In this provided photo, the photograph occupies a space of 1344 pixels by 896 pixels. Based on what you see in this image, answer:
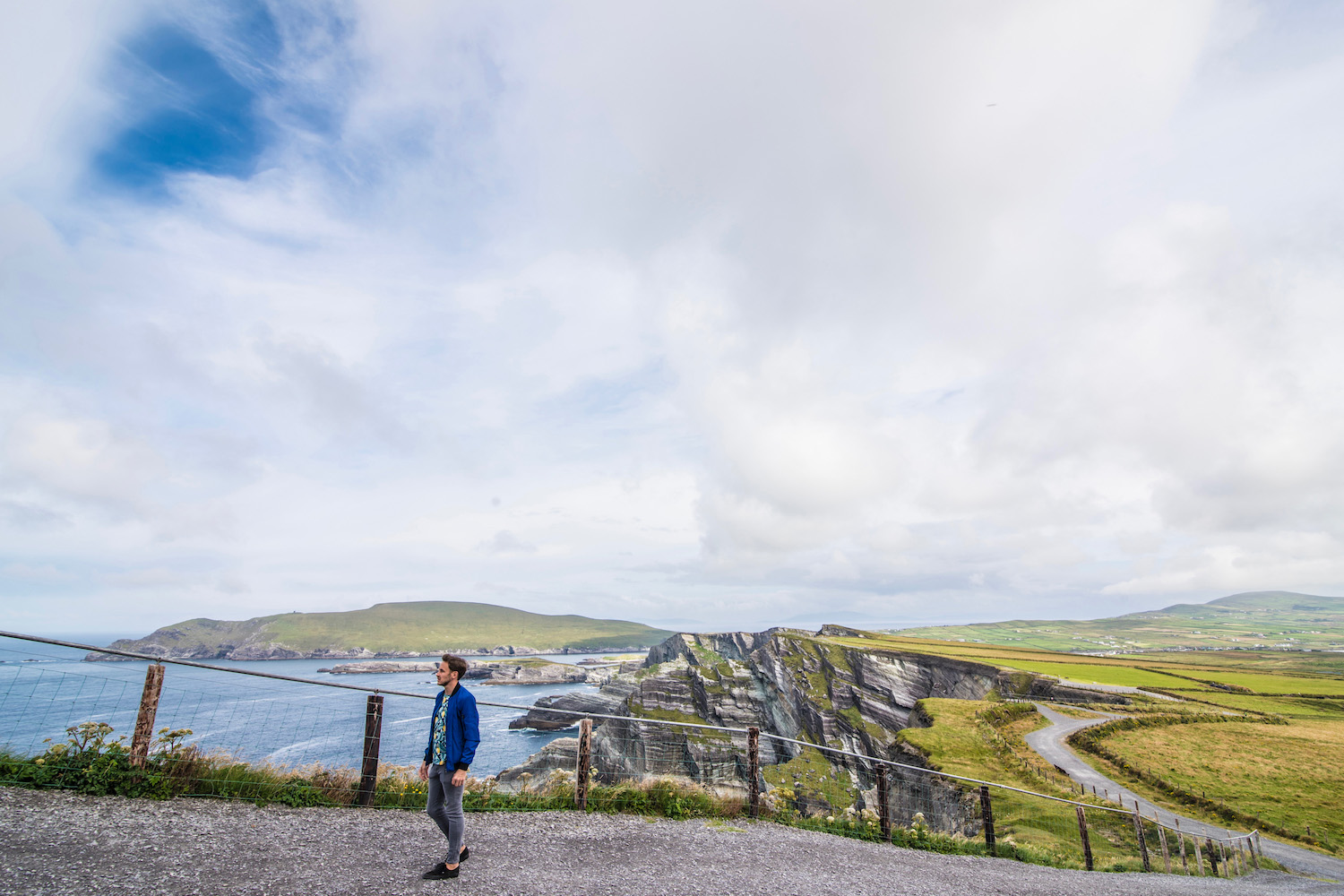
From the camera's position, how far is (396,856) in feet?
26.2

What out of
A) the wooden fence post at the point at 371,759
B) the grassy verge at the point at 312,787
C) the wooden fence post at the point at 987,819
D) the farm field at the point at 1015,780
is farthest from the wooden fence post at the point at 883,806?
the wooden fence post at the point at 371,759

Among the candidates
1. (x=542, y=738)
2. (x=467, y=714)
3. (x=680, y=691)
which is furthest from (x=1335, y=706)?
(x=542, y=738)

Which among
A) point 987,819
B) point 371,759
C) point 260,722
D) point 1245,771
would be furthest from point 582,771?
point 260,722

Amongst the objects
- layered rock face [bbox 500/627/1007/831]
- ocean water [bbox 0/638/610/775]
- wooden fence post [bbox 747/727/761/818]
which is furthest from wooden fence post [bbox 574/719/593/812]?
layered rock face [bbox 500/627/1007/831]

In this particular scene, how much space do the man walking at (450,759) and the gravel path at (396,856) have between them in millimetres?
342

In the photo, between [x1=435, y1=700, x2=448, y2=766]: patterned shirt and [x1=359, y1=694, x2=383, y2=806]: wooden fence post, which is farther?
[x1=359, y1=694, x2=383, y2=806]: wooden fence post

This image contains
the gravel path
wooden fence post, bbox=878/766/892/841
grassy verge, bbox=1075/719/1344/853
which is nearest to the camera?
the gravel path

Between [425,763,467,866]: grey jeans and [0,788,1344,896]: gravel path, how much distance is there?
1.38 feet

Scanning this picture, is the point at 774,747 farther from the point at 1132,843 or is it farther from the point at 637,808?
the point at 637,808

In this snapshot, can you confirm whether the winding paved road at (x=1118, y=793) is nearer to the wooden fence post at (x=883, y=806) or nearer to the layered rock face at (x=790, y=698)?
the layered rock face at (x=790, y=698)

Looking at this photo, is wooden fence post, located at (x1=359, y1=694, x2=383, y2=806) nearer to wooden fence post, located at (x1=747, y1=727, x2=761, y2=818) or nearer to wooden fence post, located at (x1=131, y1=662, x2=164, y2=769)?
wooden fence post, located at (x1=131, y1=662, x2=164, y2=769)

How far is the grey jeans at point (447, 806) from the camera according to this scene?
7484 millimetres

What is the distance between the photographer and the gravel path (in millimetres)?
6629

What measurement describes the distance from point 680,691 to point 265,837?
97138mm
